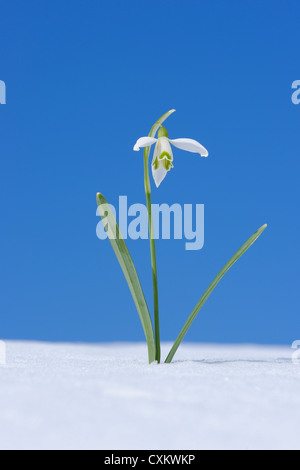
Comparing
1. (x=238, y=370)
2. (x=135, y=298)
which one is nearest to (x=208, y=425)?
(x=238, y=370)

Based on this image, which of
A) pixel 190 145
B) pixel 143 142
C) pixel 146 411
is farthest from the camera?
pixel 190 145

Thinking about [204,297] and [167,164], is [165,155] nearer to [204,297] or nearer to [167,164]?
[167,164]

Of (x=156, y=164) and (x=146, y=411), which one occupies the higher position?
(x=156, y=164)

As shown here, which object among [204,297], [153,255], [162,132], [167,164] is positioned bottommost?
[204,297]

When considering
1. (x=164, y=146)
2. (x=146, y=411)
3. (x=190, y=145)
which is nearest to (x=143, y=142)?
(x=164, y=146)

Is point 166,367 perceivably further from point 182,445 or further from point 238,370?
point 182,445

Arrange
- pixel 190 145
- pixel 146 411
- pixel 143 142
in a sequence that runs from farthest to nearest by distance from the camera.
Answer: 1. pixel 190 145
2. pixel 143 142
3. pixel 146 411

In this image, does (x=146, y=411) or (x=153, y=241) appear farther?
(x=153, y=241)
